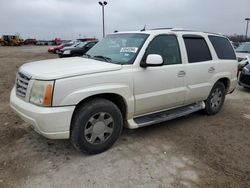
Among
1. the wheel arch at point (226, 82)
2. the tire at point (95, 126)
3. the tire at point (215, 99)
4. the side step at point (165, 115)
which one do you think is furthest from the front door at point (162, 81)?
the wheel arch at point (226, 82)

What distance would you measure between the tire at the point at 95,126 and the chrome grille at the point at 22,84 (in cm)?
77

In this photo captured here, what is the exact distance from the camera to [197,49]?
453cm

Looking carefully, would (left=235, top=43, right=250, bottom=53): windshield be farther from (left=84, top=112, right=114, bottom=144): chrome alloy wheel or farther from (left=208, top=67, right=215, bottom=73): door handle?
(left=84, top=112, right=114, bottom=144): chrome alloy wheel

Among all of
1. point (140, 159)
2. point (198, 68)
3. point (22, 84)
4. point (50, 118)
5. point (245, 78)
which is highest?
point (198, 68)

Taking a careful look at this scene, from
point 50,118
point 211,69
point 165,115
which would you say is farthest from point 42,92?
point 211,69

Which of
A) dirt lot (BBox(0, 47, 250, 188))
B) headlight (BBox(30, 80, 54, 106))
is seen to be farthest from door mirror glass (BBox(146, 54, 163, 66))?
headlight (BBox(30, 80, 54, 106))

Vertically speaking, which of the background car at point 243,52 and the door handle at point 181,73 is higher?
the background car at point 243,52

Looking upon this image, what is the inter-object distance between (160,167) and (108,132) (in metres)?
0.90

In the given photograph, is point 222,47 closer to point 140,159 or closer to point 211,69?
point 211,69

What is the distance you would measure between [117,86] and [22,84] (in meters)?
1.32

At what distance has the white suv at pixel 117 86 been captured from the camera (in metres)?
2.92

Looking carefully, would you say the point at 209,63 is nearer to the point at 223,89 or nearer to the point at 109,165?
the point at 223,89

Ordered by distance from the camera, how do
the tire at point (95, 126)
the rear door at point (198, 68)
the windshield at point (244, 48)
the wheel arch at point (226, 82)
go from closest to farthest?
1. the tire at point (95, 126)
2. the rear door at point (198, 68)
3. the wheel arch at point (226, 82)
4. the windshield at point (244, 48)

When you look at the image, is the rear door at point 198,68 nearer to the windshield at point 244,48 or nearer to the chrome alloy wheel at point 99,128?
the chrome alloy wheel at point 99,128
